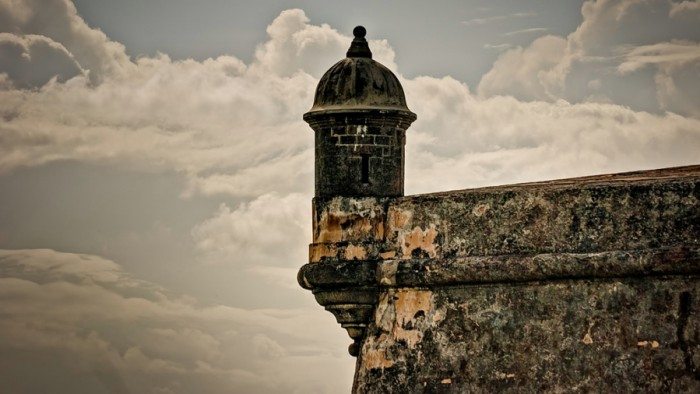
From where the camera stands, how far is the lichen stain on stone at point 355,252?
44.7ft

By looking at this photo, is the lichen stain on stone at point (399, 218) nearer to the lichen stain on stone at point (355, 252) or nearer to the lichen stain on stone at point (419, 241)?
the lichen stain on stone at point (419, 241)

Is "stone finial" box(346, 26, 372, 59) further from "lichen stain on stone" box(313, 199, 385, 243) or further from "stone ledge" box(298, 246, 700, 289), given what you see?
"stone ledge" box(298, 246, 700, 289)

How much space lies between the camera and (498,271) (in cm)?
1287

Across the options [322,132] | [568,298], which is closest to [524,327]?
[568,298]

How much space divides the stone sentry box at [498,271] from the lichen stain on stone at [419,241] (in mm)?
11

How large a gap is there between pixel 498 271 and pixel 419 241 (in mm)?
842

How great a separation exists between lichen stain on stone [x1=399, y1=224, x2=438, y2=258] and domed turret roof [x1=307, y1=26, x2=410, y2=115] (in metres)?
1.11

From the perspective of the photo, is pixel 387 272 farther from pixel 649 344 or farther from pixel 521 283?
pixel 649 344

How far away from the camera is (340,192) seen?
45.1ft

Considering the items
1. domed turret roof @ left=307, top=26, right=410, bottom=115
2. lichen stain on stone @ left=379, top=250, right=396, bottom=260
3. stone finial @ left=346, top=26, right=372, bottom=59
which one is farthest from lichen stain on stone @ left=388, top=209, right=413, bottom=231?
stone finial @ left=346, top=26, right=372, bottom=59

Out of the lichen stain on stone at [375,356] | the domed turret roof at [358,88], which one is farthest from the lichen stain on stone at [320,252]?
the domed turret roof at [358,88]

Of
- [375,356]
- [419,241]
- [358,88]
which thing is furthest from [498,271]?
[358,88]

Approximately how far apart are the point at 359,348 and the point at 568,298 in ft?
6.91

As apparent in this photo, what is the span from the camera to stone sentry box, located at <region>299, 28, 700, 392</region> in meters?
12.2
